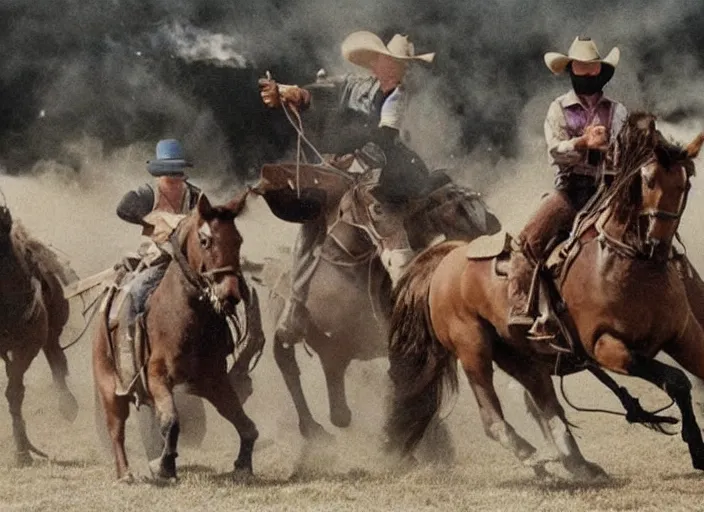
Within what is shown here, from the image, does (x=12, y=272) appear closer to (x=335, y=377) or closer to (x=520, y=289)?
(x=335, y=377)

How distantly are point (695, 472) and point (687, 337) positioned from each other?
96 centimetres

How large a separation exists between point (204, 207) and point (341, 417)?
2.00 metres

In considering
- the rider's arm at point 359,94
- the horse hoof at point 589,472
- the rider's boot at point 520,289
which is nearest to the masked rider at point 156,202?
the rider's arm at point 359,94

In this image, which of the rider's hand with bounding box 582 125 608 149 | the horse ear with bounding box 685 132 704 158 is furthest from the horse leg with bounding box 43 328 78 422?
the horse ear with bounding box 685 132 704 158

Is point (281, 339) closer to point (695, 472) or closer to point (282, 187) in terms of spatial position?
point (282, 187)

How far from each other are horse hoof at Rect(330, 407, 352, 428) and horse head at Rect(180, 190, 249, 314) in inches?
63.4

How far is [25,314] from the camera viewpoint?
1081 cm

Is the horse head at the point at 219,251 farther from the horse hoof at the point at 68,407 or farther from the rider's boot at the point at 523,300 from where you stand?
the horse hoof at the point at 68,407

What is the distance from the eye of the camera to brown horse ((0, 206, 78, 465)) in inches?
419

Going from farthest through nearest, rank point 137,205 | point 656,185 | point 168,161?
1. point 168,161
2. point 137,205
3. point 656,185

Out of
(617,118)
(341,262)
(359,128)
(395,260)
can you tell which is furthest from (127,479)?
(617,118)

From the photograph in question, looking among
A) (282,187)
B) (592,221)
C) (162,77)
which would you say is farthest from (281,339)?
(592,221)

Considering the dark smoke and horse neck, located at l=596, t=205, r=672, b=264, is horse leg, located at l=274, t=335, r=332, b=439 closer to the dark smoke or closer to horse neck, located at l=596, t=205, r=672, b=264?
the dark smoke

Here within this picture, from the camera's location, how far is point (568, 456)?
947cm
